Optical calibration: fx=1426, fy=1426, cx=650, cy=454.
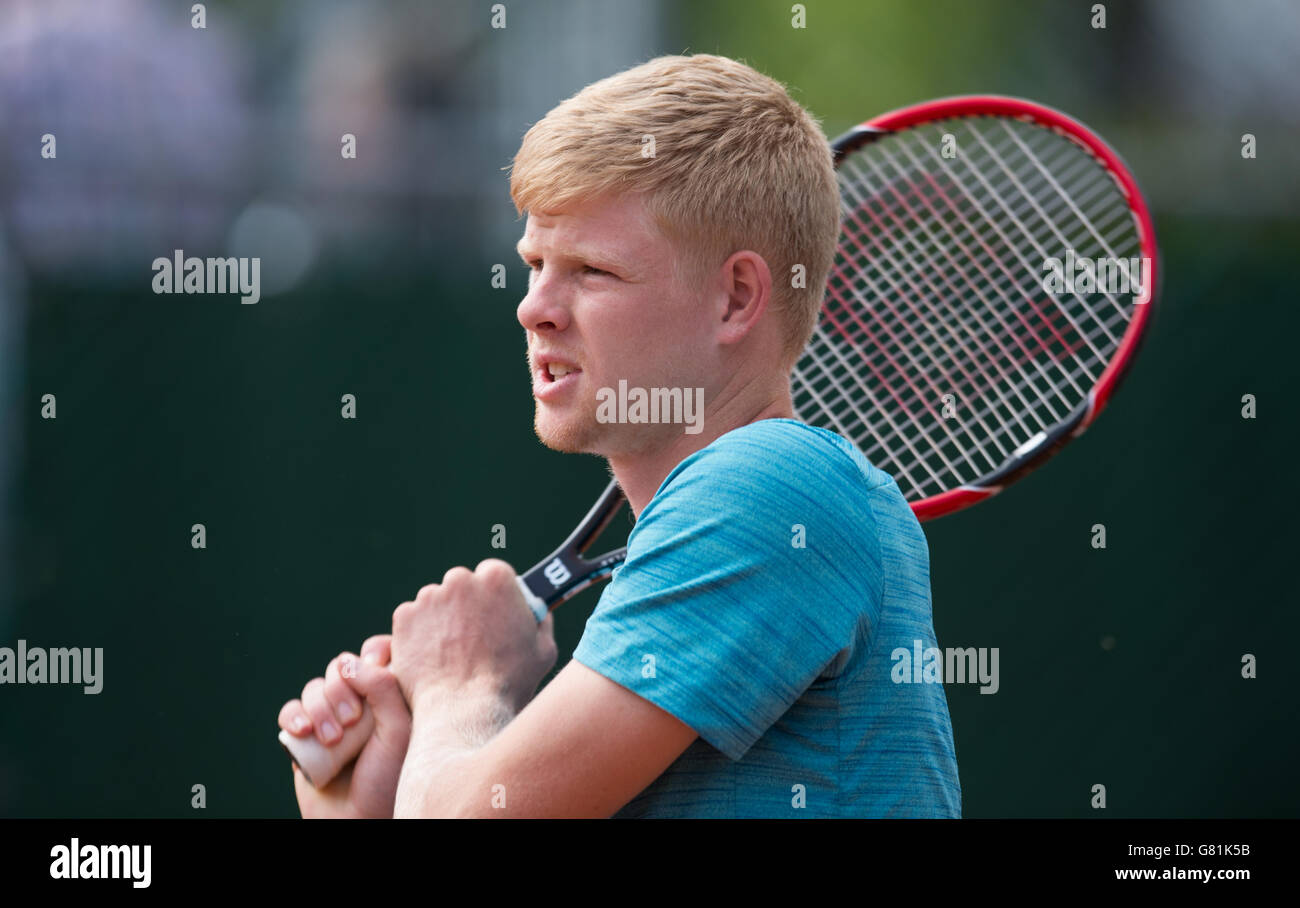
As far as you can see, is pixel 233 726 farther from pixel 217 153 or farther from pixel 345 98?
pixel 345 98

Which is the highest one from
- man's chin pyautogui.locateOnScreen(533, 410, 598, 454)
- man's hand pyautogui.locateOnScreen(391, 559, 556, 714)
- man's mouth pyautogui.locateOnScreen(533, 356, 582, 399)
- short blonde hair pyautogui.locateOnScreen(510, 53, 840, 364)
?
short blonde hair pyautogui.locateOnScreen(510, 53, 840, 364)

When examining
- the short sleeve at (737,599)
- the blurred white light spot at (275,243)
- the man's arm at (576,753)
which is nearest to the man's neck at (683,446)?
the short sleeve at (737,599)

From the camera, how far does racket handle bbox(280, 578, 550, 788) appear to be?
1.89 m

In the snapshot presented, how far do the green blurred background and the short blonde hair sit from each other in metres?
2.27

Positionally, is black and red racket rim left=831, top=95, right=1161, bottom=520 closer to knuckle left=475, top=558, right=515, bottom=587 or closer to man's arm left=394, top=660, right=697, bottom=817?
knuckle left=475, top=558, right=515, bottom=587

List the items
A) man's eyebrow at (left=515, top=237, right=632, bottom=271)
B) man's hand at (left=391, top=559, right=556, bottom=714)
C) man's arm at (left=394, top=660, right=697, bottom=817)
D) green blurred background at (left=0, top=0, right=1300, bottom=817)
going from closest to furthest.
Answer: man's arm at (left=394, top=660, right=697, bottom=817)
man's eyebrow at (left=515, top=237, right=632, bottom=271)
man's hand at (left=391, top=559, right=556, bottom=714)
green blurred background at (left=0, top=0, right=1300, bottom=817)

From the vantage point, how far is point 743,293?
1.72 metres

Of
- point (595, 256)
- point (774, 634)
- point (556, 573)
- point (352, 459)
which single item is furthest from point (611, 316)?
point (352, 459)

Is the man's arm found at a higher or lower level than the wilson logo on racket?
lower

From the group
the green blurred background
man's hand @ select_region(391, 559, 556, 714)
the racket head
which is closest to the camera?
man's hand @ select_region(391, 559, 556, 714)

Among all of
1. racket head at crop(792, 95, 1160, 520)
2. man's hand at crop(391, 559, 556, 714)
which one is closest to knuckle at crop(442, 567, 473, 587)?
man's hand at crop(391, 559, 556, 714)

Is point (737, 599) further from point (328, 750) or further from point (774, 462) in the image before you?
point (328, 750)

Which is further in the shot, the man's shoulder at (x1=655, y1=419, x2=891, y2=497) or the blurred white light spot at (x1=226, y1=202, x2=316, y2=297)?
the blurred white light spot at (x1=226, y1=202, x2=316, y2=297)

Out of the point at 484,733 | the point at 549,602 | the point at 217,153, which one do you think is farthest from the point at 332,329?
the point at 484,733
